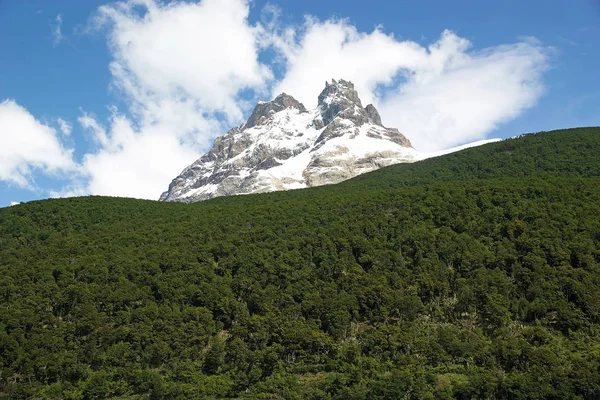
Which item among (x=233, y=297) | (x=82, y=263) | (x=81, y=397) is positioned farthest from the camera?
(x=82, y=263)

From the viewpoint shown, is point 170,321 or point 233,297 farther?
point 233,297

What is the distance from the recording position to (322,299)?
3652 inches

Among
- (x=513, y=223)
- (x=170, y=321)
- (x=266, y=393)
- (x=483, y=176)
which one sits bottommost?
(x=266, y=393)

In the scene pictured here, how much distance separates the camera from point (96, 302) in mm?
93938

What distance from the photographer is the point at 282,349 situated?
81188 millimetres

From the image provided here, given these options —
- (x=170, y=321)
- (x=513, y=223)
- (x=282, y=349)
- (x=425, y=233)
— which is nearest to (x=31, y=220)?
(x=170, y=321)

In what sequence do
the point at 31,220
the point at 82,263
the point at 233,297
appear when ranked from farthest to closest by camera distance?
1. the point at 31,220
2. the point at 82,263
3. the point at 233,297

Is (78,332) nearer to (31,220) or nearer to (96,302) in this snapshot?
(96,302)

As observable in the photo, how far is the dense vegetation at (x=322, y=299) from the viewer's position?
241 feet

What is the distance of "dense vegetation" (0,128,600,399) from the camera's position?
73.5 meters

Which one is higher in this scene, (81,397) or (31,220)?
(31,220)

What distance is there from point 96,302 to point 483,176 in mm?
109824

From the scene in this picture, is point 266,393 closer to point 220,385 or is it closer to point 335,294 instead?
point 220,385

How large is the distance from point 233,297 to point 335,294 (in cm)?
1822
